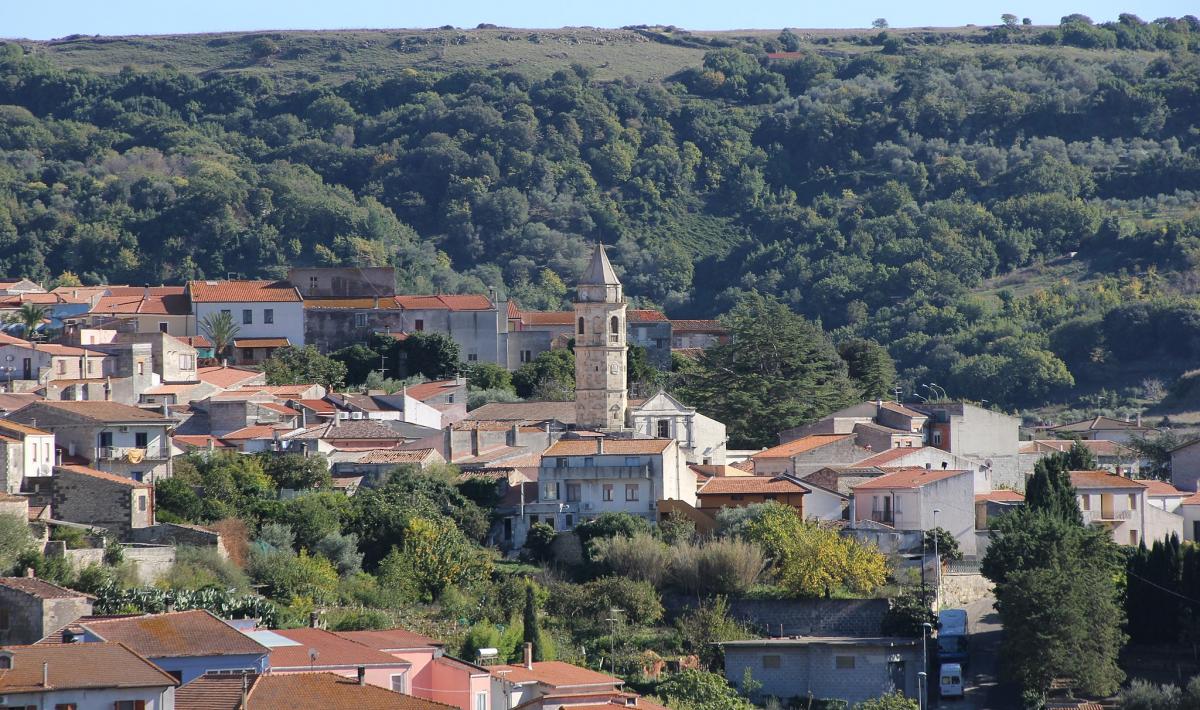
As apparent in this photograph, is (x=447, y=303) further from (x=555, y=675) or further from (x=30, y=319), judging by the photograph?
(x=555, y=675)

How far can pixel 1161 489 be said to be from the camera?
60.6m

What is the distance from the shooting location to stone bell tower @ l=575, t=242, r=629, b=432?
62.9 m

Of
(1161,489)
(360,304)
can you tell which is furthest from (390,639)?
(360,304)

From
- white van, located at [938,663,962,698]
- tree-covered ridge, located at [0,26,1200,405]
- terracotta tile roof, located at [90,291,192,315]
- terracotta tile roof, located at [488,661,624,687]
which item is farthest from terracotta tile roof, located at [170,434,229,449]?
tree-covered ridge, located at [0,26,1200,405]

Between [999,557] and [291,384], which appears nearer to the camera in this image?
[999,557]

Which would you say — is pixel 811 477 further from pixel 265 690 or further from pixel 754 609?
pixel 265 690

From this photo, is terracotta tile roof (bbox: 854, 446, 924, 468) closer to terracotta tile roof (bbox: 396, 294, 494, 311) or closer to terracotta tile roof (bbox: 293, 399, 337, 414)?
terracotta tile roof (bbox: 293, 399, 337, 414)

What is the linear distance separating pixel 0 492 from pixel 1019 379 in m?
60.2

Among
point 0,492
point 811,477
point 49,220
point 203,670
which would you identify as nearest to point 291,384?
point 811,477

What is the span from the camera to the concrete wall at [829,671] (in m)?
46.6

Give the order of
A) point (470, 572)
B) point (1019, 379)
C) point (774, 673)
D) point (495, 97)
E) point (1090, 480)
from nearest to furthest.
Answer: point (774, 673), point (470, 572), point (1090, 480), point (1019, 379), point (495, 97)

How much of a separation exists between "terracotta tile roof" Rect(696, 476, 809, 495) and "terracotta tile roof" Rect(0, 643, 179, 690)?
2366 cm

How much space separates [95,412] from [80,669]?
21.8 meters

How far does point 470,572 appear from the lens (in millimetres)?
50281
